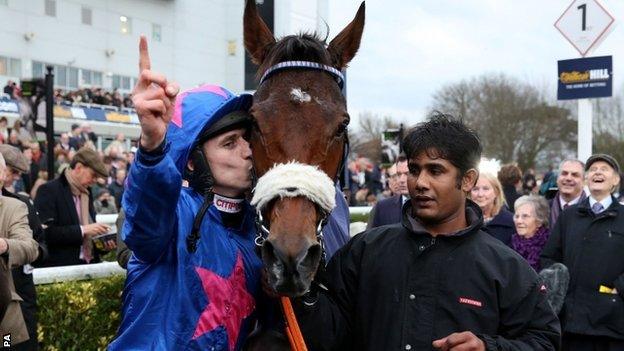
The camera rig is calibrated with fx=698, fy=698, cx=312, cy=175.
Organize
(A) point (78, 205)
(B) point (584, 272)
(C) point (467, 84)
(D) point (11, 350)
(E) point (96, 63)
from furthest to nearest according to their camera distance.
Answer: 1. (C) point (467, 84)
2. (E) point (96, 63)
3. (A) point (78, 205)
4. (B) point (584, 272)
5. (D) point (11, 350)

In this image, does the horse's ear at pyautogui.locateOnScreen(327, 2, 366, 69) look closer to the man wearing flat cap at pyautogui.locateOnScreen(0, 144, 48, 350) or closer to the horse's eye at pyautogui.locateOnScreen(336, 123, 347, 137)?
the horse's eye at pyautogui.locateOnScreen(336, 123, 347, 137)

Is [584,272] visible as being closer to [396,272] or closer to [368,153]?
[396,272]

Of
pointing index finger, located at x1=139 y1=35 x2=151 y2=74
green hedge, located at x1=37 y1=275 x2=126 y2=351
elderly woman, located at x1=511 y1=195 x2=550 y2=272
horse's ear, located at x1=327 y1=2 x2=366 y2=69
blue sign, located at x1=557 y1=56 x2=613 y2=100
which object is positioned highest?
blue sign, located at x1=557 y1=56 x2=613 y2=100

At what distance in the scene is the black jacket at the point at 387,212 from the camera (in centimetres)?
609

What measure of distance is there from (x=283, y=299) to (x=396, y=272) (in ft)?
1.39

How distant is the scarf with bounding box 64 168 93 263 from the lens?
5.84 metres

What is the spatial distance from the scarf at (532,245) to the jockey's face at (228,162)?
12.2 ft

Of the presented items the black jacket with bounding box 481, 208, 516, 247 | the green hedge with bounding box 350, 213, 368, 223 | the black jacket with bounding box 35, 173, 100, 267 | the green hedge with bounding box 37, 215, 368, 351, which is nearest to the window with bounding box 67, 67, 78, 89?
the green hedge with bounding box 350, 213, 368, 223

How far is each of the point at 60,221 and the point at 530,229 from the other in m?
3.82

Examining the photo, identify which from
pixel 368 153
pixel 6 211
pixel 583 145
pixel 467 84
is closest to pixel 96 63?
pixel 368 153

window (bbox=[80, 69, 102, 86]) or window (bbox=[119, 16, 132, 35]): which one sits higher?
window (bbox=[119, 16, 132, 35])

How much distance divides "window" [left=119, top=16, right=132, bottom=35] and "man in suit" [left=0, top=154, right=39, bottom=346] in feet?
116

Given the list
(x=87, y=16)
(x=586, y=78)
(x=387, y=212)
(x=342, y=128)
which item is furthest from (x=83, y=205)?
(x=87, y=16)

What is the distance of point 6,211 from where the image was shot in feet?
14.4
